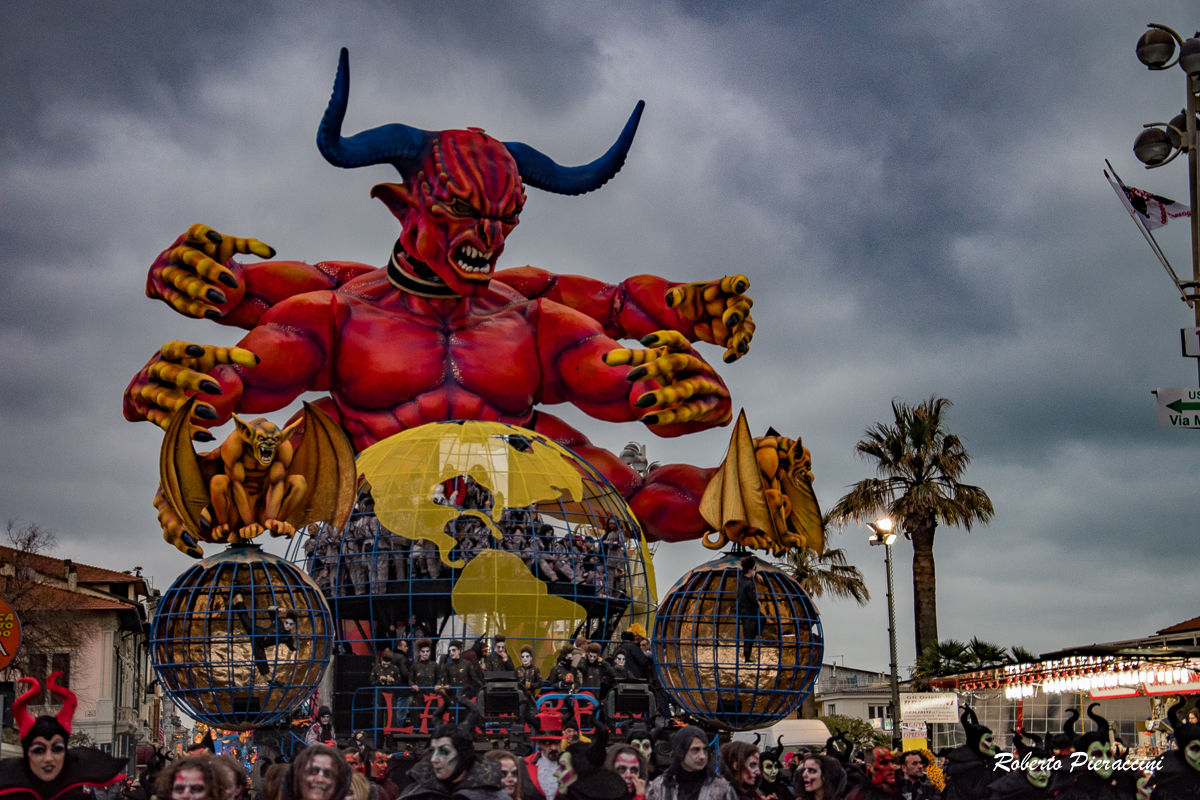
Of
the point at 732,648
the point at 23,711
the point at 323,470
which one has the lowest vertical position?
the point at 23,711

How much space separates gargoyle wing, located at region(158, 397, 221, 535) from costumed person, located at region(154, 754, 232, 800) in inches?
197

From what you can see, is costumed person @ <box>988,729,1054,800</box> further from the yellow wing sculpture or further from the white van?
the white van

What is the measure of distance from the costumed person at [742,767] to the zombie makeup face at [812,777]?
0.28 meters

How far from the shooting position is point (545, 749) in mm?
11188

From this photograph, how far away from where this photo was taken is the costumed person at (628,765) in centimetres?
743

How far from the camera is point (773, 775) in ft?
31.2

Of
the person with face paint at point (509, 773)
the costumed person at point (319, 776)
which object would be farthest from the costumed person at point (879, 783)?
the costumed person at point (319, 776)

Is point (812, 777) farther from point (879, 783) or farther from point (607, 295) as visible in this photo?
point (607, 295)

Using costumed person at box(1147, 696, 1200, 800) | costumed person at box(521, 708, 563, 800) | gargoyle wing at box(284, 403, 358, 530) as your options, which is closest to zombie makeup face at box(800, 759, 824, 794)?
costumed person at box(1147, 696, 1200, 800)

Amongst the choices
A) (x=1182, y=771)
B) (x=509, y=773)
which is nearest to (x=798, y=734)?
(x=1182, y=771)

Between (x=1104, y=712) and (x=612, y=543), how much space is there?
13.2m

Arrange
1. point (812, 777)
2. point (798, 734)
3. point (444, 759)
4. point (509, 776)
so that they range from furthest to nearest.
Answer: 1. point (798, 734)
2. point (812, 777)
3. point (509, 776)
4. point (444, 759)

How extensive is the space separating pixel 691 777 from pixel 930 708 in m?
13.6

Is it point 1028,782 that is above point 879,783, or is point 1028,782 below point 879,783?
above
